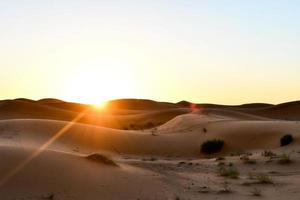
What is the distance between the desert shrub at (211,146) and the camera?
27.1m

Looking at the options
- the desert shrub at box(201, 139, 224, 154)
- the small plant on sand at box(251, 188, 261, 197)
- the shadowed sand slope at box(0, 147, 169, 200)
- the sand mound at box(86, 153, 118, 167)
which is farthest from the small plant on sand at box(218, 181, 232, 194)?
the desert shrub at box(201, 139, 224, 154)

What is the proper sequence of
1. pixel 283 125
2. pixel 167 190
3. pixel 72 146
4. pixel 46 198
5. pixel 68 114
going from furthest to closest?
pixel 68 114 < pixel 283 125 < pixel 72 146 < pixel 167 190 < pixel 46 198

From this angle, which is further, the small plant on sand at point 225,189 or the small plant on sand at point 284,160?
the small plant on sand at point 284,160

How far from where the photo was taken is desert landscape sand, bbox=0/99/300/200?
1184 centimetres

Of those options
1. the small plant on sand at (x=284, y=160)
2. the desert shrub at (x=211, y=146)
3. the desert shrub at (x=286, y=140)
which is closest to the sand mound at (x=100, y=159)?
the small plant on sand at (x=284, y=160)

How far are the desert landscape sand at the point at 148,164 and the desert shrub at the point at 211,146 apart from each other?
0.24 meters

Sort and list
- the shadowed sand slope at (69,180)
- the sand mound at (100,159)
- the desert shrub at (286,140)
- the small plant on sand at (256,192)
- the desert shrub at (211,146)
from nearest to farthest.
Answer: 1. the shadowed sand slope at (69,180)
2. the small plant on sand at (256,192)
3. the sand mound at (100,159)
4. the desert shrub at (286,140)
5. the desert shrub at (211,146)

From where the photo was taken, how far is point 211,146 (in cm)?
2722

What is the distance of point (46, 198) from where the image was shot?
10875mm

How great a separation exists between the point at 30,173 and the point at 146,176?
325 cm

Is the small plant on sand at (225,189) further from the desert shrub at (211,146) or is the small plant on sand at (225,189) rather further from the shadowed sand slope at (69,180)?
the desert shrub at (211,146)

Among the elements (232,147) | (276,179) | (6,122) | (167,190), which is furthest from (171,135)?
(167,190)

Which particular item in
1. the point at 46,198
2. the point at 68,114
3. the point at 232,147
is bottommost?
the point at 46,198

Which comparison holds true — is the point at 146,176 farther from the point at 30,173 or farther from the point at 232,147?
the point at 232,147
